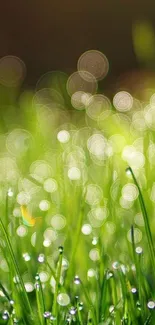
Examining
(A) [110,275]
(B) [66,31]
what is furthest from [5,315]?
(B) [66,31]

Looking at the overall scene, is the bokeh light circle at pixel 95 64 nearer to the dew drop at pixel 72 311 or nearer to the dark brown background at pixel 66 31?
the dark brown background at pixel 66 31

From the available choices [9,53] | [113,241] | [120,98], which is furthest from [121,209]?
[9,53]

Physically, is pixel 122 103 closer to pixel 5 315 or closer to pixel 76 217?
pixel 76 217

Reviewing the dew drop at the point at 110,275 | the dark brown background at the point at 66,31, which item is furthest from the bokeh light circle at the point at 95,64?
the dew drop at the point at 110,275

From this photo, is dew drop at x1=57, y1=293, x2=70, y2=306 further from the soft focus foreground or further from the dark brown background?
the dark brown background

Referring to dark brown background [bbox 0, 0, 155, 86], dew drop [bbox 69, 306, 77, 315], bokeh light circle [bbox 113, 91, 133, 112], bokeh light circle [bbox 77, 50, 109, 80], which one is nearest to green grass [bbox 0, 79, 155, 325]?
dew drop [bbox 69, 306, 77, 315]

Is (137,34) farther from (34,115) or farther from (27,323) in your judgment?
(27,323)
